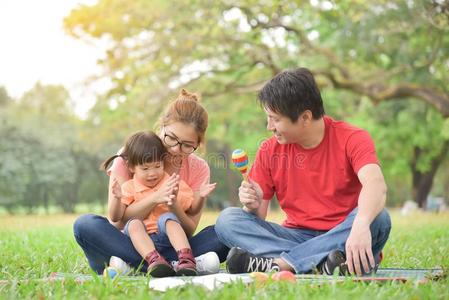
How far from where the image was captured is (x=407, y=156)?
19172 millimetres

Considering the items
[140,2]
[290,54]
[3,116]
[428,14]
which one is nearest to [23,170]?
[3,116]

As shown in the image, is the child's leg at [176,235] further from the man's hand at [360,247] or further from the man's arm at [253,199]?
the man's hand at [360,247]

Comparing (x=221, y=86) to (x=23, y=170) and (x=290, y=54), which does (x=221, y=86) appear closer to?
(x=290, y=54)

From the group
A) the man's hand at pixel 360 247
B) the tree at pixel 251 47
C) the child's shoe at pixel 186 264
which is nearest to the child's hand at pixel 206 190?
the child's shoe at pixel 186 264

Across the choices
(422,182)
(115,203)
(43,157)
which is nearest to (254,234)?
(115,203)

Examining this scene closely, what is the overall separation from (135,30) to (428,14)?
8.97 meters

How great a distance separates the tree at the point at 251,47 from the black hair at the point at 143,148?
7892 mm

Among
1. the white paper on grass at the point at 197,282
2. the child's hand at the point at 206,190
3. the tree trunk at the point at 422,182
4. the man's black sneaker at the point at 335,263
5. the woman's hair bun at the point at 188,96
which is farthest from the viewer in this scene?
the tree trunk at the point at 422,182

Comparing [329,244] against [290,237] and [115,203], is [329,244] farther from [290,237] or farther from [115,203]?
[115,203]

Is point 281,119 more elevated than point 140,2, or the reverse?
point 140,2

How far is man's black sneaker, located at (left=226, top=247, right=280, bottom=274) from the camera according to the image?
3293 millimetres

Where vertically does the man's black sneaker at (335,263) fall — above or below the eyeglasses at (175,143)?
below

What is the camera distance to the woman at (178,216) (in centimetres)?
355

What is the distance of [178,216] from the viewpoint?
363 centimetres
